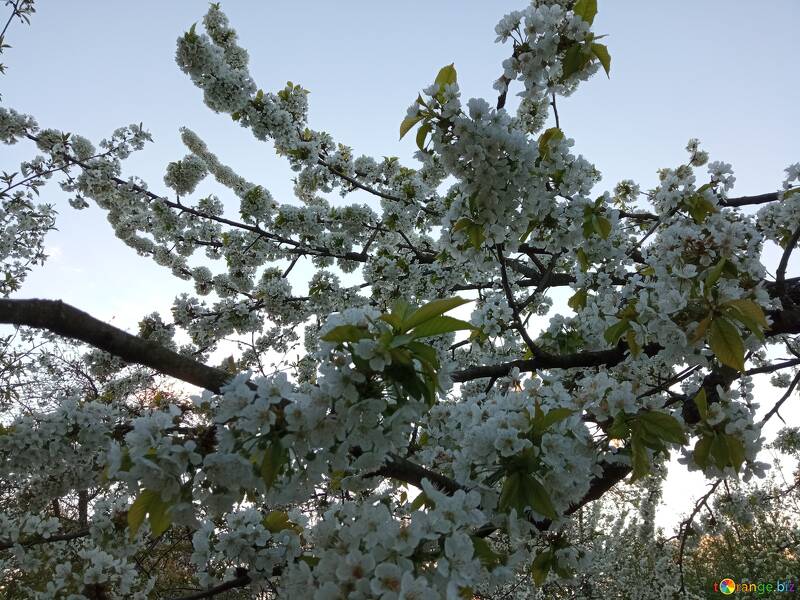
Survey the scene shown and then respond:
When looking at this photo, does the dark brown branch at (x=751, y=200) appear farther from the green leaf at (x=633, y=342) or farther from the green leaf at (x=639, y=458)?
the green leaf at (x=639, y=458)

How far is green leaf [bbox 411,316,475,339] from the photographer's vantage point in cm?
152

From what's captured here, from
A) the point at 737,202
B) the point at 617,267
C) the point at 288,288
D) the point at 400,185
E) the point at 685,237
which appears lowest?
the point at 685,237

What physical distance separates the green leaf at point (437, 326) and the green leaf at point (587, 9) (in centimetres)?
198

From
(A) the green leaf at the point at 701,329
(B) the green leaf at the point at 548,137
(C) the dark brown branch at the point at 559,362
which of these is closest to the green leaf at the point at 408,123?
(B) the green leaf at the point at 548,137

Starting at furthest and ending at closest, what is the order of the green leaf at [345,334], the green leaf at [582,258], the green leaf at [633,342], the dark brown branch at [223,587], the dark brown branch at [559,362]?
1. the green leaf at [582,258]
2. the dark brown branch at [559,362]
3. the green leaf at [633,342]
4. the dark brown branch at [223,587]
5. the green leaf at [345,334]

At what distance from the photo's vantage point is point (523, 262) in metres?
6.22

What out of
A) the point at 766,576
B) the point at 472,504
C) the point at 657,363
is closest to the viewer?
the point at 472,504

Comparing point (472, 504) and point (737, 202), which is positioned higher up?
point (737, 202)

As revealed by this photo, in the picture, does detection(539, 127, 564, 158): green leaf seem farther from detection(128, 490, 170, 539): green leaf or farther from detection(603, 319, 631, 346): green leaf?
detection(128, 490, 170, 539): green leaf

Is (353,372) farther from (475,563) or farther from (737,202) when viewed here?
(737,202)

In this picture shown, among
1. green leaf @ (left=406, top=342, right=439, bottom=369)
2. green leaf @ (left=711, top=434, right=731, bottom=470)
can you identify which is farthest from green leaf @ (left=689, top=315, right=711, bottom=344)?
green leaf @ (left=406, top=342, right=439, bottom=369)

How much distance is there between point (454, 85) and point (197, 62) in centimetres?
449

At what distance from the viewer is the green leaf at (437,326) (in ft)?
4.98

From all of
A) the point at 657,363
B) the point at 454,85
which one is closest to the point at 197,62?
the point at 454,85
